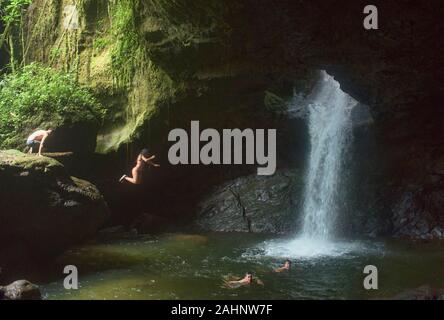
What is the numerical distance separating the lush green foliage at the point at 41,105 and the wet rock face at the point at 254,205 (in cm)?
430

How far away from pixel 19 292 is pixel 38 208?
2137 millimetres

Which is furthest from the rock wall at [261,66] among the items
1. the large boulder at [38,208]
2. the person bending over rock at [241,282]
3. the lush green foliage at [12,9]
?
the person bending over rock at [241,282]

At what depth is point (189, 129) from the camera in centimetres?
1316

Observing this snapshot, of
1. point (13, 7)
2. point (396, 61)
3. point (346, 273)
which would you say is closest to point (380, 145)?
point (396, 61)

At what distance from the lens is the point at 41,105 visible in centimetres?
1173

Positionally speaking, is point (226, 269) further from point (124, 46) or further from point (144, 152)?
point (124, 46)

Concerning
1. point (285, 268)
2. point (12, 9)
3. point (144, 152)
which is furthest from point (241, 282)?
point (12, 9)

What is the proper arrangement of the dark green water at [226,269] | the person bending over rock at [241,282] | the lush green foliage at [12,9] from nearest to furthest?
the dark green water at [226,269] → the person bending over rock at [241,282] → the lush green foliage at [12,9]

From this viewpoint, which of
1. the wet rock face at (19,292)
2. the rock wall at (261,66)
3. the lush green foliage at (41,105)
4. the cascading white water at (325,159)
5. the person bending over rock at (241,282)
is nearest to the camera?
the wet rock face at (19,292)

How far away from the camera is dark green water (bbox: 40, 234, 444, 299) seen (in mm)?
7328

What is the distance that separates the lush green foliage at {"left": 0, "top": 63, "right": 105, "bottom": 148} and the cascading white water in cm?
617

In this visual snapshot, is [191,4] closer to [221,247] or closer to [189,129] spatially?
[189,129]

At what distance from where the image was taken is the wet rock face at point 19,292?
665 cm

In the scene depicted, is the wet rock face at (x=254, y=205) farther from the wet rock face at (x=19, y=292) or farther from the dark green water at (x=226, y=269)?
the wet rock face at (x=19, y=292)
